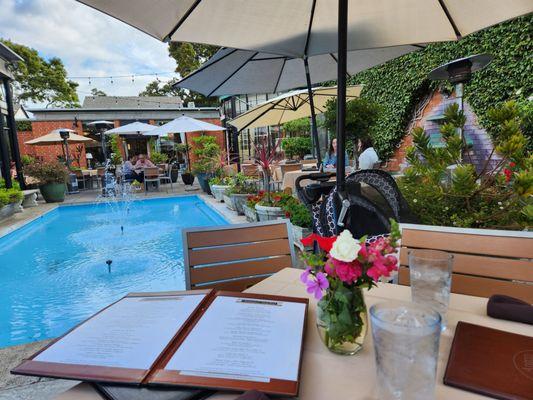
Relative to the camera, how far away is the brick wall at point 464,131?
651 cm

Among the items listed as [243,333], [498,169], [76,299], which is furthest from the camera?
[76,299]

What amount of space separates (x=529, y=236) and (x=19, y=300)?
15.7 feet

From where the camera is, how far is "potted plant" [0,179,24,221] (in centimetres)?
708

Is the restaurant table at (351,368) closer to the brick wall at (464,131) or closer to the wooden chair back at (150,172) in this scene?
the brick wall at (464,131)

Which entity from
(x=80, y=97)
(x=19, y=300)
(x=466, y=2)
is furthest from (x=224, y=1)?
(x=80, y=97)

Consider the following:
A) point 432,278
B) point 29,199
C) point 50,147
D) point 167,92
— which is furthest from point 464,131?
point 167,92

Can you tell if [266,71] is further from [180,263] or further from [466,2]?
[180,263]

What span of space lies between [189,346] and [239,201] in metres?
5.45

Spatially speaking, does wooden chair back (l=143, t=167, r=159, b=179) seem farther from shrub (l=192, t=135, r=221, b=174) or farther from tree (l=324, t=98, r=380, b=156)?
tree (l=324, t=98, r=380, b=156)

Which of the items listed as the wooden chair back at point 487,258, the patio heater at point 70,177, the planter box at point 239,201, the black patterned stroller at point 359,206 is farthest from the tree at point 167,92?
the wooden chair back at point 487,258

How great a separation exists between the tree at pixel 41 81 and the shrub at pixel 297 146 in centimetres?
2182

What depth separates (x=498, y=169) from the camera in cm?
234

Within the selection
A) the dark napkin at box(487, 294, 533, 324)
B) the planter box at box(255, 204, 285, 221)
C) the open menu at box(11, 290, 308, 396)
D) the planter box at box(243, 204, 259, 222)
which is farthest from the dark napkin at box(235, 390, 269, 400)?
the planter box at box(243, 204, 259, 222)

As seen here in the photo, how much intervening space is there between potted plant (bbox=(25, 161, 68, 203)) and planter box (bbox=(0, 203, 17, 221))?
1.60 m
